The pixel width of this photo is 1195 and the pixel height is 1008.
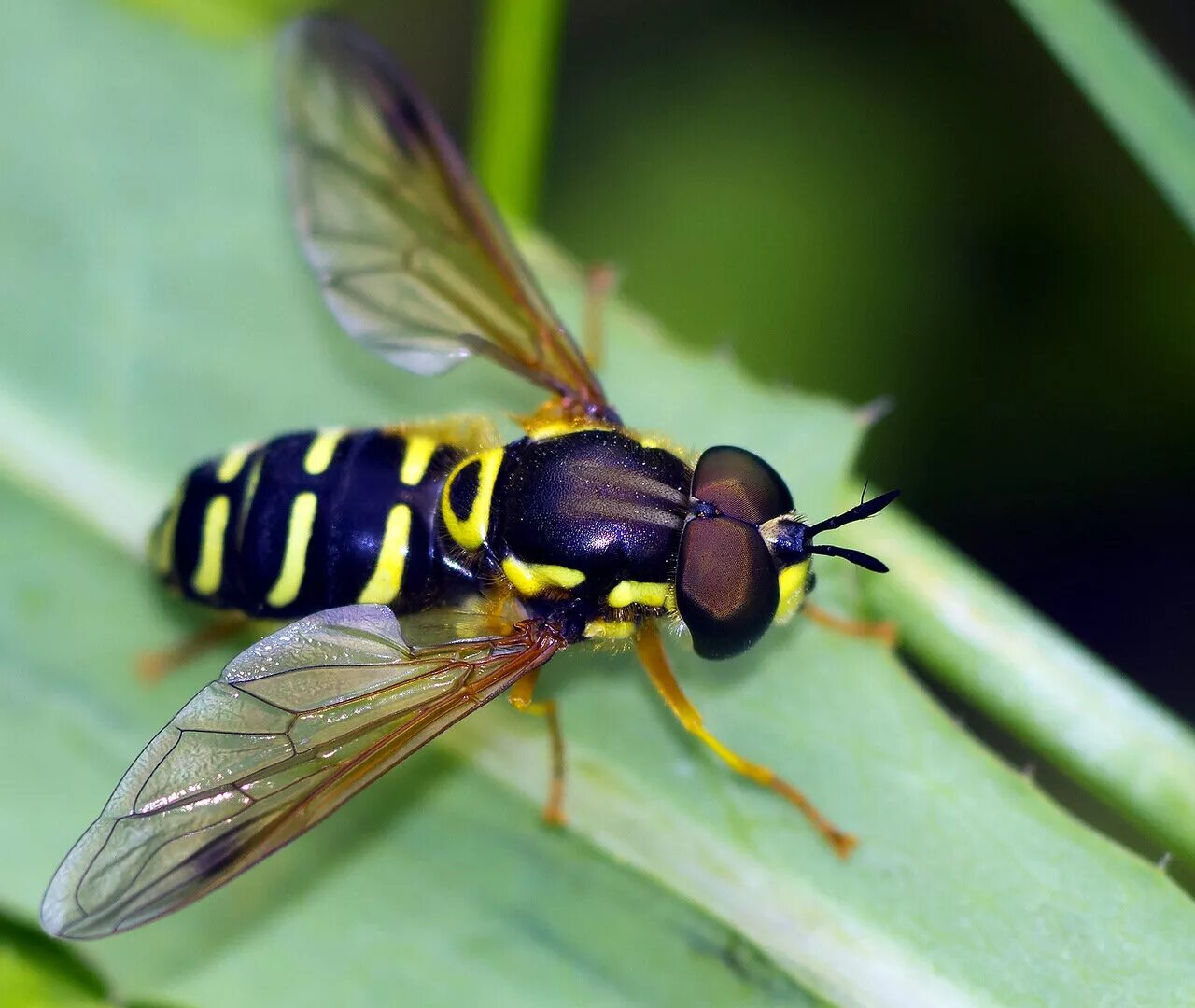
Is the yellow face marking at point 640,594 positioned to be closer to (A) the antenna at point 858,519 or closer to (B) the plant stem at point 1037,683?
(A) the antenna at point 858,519

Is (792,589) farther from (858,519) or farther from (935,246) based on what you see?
(935,246)

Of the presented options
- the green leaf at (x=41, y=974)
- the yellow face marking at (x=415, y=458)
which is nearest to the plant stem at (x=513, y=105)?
the yellow face marking at (x=415, y=458)

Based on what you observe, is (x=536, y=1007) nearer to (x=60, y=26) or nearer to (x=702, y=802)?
(x=702, y=802)

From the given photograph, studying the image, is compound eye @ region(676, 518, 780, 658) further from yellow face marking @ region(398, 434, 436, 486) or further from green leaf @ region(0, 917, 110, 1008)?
green leaf @ region(0, 917, 110, 1008)

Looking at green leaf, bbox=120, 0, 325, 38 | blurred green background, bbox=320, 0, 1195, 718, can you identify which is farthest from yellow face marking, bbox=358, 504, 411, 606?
green leaf, bbox=120, 0, 325, 38

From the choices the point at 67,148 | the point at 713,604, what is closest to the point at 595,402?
the point at 713,604
